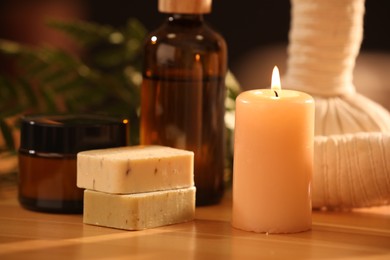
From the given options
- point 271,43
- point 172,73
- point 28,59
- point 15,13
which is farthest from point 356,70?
point 172,73

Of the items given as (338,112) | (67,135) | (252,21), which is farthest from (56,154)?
(252,21)

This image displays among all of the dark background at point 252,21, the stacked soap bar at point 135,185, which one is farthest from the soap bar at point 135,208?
the dark background at point 252,21

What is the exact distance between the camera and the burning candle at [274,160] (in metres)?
0.83

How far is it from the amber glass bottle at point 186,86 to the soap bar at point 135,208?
0.08 m

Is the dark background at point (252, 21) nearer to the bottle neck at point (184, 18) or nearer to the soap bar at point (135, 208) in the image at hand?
the bottle neck at point (184, 18)

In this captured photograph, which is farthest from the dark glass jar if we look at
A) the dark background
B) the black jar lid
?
the dark background

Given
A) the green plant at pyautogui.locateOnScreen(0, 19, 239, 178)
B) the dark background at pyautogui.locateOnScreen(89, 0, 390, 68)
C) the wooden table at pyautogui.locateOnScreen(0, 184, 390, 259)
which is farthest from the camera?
the dark background at pyautogui.locateOnScreen(89, 0, 390, 68)

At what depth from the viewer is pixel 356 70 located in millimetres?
2270

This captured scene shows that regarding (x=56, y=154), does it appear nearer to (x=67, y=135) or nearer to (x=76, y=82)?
(x=67, y=135)

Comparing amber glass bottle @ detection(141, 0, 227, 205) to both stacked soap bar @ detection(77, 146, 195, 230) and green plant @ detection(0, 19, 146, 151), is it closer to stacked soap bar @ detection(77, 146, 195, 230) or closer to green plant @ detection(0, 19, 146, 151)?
stacked soap bar @ detection(77, 146, 195, 230)

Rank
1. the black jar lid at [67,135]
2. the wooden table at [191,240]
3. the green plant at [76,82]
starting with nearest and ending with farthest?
the wooden table at [191,240]
the black jar lid at [67,135]
the green plant at [76,82]

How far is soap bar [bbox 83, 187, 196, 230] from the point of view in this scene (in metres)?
0.83

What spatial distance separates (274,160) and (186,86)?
0.15 meters

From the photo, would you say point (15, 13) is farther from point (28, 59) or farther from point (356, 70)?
point (28, 59)
